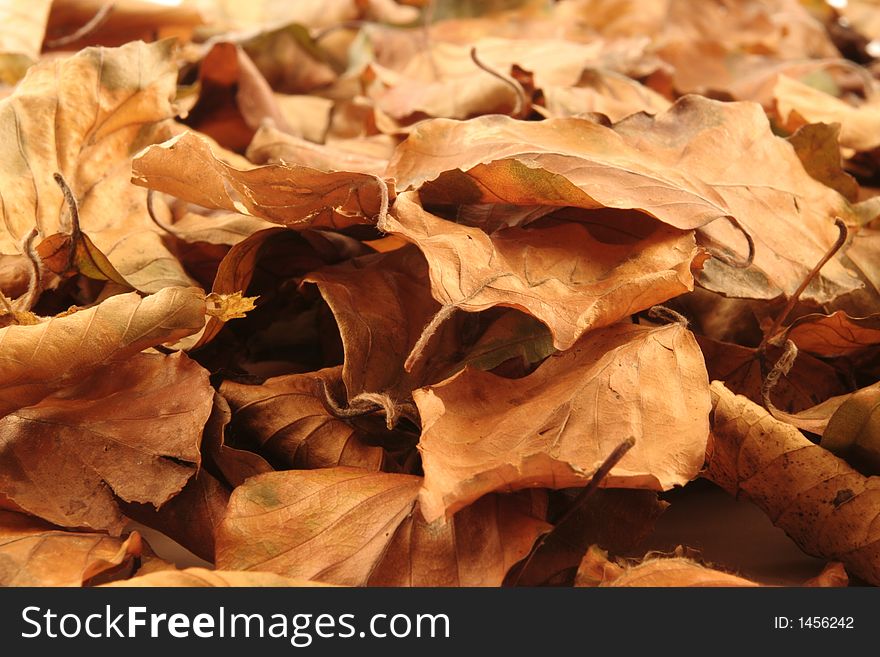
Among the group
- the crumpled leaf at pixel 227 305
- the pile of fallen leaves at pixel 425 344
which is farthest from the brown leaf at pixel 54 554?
the crumpled leaf at pixel 227 305

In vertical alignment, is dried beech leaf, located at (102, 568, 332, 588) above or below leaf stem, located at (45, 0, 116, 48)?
above

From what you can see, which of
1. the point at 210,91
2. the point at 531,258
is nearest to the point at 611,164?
the point at 531,258

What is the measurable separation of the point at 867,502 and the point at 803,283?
13 centimetres

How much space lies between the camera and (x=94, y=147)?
60 centimetres

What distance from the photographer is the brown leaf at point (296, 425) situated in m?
0.47

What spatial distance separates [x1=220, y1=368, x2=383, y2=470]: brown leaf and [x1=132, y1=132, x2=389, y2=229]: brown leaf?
8 cm

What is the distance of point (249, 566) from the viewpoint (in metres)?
0.40

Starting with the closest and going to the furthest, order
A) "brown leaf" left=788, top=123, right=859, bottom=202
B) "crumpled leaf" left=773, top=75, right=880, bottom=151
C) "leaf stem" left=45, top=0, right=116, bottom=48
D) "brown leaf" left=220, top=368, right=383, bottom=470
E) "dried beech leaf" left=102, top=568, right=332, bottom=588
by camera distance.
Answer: "dried beech leaf" left=102, top=568, right=332, bottom=588, "brown leaf" left=220, top=368, right=383, bottom=470, "brown leaf" left=788, top=123, right=859, bottom=202, "crumpled leaf" left=773, top=75, right=880, bottom=151, "leaf stem" left=45, top=0, right=116, bottom=48

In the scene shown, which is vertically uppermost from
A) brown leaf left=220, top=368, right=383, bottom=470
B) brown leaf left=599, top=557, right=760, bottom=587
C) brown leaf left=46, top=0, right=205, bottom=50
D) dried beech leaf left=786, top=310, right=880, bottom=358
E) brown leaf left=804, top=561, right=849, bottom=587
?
dried beech leaf left=786, top=310, right=880, bottom=358

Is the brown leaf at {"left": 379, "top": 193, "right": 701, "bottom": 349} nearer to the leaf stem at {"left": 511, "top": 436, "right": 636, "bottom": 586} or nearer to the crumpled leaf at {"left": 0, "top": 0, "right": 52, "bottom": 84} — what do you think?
the leaf stem at {"left": 511, "top": 436, "right": 636, "bottom": 586}

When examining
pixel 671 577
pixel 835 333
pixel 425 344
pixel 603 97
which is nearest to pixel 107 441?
pixel 425 344

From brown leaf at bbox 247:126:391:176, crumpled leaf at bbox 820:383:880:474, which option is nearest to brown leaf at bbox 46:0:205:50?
brown leaf at bbox 247:126:391:176

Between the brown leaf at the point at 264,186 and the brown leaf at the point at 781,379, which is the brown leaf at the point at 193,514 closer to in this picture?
the brown leaf at the point at 264,186

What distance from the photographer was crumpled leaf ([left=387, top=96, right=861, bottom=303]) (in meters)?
0.48
